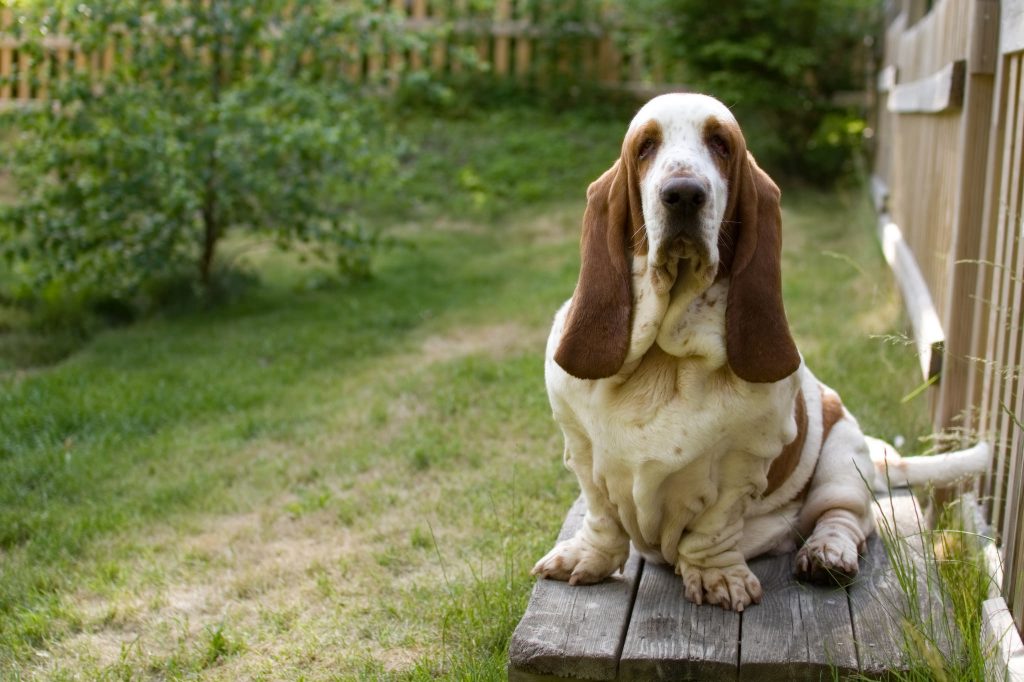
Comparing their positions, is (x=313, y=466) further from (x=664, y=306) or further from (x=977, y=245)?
(x=977, y=245)

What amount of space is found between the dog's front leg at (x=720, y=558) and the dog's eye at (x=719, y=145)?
36.4 inches

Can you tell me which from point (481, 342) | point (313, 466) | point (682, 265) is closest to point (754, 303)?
point (682, 265)

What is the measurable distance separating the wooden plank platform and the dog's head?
641 mm

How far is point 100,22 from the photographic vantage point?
25.4 ft

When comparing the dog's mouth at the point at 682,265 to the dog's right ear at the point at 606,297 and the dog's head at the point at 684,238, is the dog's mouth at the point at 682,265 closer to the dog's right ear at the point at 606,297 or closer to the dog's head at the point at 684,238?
the dog's head at the point at 684,238

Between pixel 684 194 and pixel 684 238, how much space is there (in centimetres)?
12

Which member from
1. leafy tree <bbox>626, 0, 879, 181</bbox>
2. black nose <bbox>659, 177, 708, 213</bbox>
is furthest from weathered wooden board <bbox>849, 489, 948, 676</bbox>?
leafy tree <bbox>626, 0, 879, 181</bbox>

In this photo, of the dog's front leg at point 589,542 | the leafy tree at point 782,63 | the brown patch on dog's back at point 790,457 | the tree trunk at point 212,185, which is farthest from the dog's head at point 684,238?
the leafy tree at point 782,63

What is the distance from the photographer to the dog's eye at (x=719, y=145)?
2.84 metres

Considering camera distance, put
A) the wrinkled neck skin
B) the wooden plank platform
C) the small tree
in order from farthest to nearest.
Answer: the small tree < the wrinkled neck skin < the wooden plank platform

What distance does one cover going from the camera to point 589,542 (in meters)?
3.26

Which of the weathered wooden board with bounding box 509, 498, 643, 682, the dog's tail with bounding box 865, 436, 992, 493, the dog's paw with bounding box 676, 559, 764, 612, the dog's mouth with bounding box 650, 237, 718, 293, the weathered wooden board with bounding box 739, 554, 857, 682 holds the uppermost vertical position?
the dog's mouth with bounding box 650, 237, 718, 293

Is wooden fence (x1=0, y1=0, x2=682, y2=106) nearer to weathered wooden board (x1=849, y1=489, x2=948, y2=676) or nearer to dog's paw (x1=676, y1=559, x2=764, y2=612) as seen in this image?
weathered wooden board (x1=849, y1=489, x2=948, y2=676)

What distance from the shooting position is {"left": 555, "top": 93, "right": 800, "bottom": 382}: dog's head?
9.09 feet
